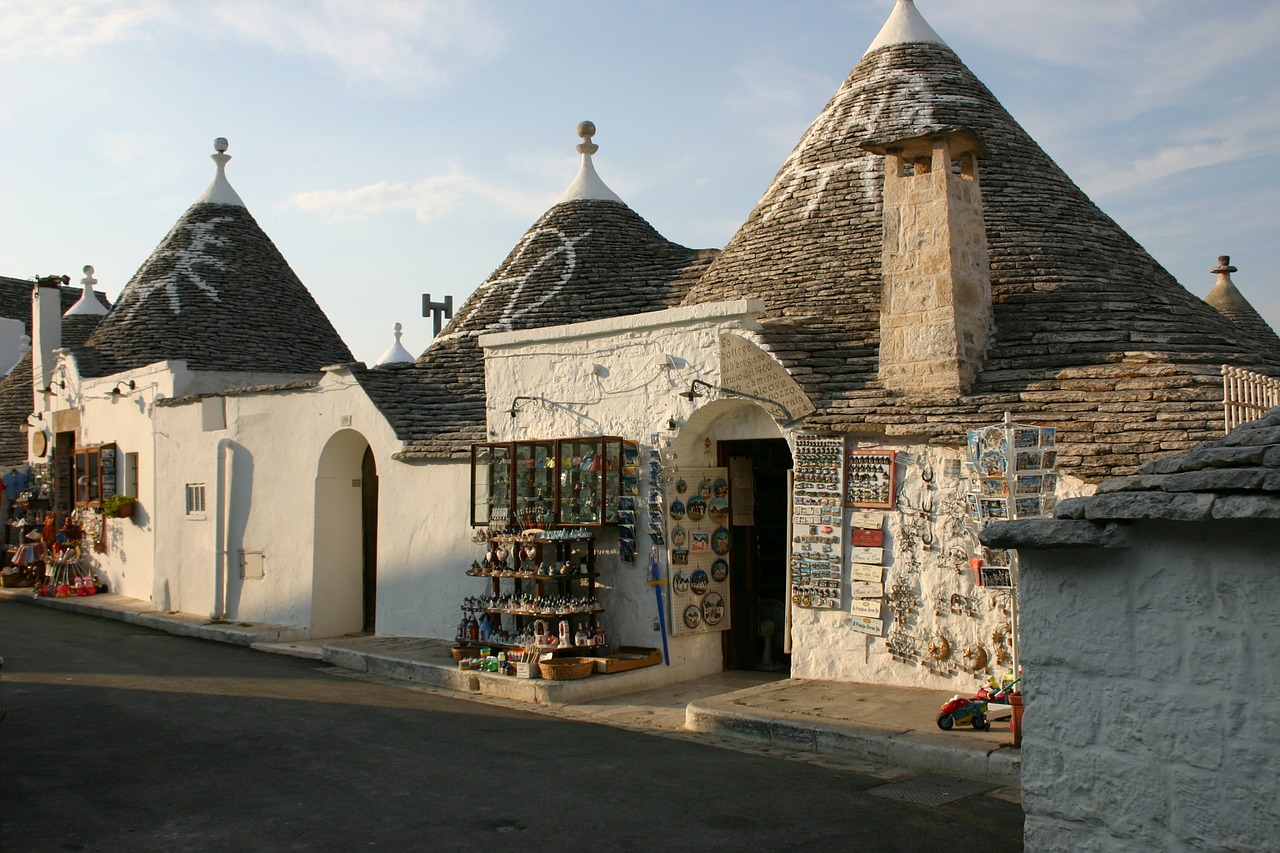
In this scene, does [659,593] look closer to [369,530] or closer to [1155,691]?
[369,530]

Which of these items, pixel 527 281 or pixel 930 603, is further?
pixel 527 281

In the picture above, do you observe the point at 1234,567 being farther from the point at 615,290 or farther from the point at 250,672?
the point at 615,290

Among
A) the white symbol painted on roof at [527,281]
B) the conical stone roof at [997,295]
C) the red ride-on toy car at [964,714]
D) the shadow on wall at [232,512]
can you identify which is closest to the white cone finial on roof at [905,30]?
the conical stone roof at [997,295]

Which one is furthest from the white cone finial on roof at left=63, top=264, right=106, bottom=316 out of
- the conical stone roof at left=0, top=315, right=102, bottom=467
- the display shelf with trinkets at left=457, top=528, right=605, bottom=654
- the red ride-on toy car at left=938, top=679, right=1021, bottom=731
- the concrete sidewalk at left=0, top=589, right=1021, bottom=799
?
the red ride-on toy car at left=938, top=679, right=1021, bottom=731

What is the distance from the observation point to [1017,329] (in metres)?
9.92

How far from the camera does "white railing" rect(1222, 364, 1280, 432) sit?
8.03 metres

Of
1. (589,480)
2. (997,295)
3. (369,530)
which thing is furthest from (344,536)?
(997,295)

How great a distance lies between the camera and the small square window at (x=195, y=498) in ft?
53.0

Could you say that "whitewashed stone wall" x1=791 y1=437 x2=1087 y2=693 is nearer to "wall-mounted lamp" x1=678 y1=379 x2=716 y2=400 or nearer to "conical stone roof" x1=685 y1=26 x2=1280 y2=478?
"conical stone roof" x1=685 y1=26 x2=1280 y2=478

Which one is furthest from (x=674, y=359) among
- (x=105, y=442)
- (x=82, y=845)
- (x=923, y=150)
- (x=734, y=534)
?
(x=105, y=442)

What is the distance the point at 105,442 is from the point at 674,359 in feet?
41.6

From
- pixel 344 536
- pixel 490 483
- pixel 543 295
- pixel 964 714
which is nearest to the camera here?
pixel 964 714

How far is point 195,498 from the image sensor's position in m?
16.3

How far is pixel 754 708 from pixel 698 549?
92.3 inches
